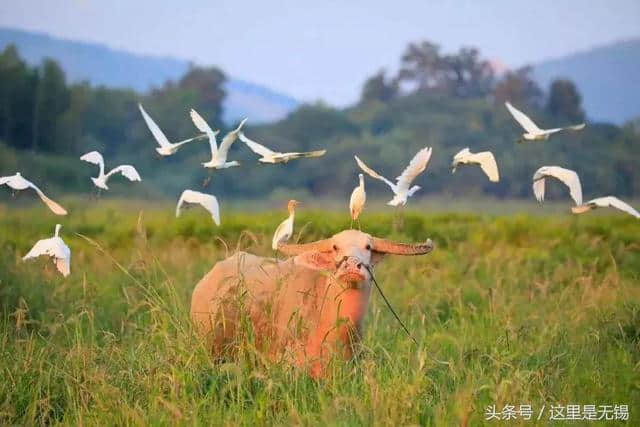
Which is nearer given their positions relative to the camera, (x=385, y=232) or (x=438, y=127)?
(x=385, y=232)

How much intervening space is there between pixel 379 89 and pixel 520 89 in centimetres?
871

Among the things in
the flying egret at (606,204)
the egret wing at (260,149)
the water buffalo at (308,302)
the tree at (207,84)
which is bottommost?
the water buffalo at (308,302)

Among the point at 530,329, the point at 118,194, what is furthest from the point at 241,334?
the point at 118,194

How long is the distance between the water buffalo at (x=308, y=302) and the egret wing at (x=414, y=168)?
0.53 m

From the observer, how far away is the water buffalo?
6.26 metres

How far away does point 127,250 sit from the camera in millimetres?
15984

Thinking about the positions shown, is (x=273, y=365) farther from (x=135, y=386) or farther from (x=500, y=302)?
(x=500, y=302)

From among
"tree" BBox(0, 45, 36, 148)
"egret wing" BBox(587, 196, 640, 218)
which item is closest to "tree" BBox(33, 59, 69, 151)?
"tree" BBox(0, 45, 36, 148)

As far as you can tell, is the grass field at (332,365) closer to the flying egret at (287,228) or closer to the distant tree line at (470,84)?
the flying egret at (287,228)

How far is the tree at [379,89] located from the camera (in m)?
57.8

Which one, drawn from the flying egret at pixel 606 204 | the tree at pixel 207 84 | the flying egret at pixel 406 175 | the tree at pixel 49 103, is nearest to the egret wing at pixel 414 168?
the flying egret at pixel 406 175

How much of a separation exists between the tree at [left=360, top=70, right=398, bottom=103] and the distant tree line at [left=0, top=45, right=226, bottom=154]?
9352 mm

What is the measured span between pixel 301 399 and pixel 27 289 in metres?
4.58

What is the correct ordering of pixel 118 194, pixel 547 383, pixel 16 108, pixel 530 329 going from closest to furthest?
pixel 547 383, pixel 530 329, pixel 118 194, pixel 16 108
